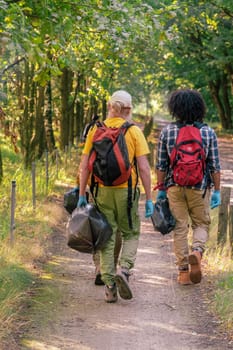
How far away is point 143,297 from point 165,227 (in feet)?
2.51

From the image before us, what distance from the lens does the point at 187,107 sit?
7500mm

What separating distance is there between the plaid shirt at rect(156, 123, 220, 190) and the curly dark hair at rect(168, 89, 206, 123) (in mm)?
107

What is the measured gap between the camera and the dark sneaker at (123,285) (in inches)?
266

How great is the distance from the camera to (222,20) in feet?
95.9

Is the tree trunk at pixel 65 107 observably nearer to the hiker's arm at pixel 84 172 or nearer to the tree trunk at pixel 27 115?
the tree trunk at pixel 27 115

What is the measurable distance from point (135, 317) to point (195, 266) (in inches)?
41.9

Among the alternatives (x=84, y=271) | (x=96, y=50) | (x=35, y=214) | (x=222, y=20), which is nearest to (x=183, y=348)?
(x=84, y=271)

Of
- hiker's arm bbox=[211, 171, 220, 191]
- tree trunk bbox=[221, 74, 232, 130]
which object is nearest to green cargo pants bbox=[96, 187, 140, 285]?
hiker's arm bbox=[211, 171, 220, 191]

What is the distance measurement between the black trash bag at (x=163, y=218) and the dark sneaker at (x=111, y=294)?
3.07 ft

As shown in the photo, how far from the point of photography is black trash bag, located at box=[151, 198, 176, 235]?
768 centimetres

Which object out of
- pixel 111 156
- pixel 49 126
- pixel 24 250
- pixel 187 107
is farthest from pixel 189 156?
pixel 49 126

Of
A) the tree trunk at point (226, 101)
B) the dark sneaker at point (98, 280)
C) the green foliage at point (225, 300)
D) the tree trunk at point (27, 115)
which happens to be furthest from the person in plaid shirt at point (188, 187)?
the tree trunk at point (226, 101)

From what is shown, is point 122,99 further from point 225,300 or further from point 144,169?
point 225,300

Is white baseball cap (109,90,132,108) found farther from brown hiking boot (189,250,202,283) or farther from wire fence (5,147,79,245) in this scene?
wire fence (5,147,79,245)
